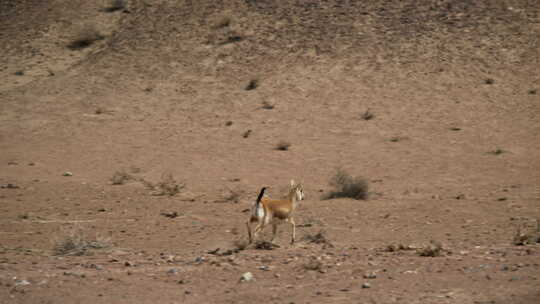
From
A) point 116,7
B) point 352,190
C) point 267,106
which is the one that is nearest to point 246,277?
point 352,190

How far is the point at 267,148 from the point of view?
20.2 meters

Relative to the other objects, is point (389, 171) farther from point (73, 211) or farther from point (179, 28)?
point (179, 28)

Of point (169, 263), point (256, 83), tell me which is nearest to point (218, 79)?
point (256, 83)

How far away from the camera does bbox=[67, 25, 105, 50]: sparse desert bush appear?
31.7 m

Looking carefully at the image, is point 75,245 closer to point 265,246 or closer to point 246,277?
point 265,246

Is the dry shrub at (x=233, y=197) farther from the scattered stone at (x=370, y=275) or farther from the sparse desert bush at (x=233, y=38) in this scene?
the sparse desert bush at (x=233, y=38)

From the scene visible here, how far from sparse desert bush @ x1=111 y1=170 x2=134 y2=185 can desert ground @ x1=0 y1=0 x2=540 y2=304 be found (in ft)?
0.16

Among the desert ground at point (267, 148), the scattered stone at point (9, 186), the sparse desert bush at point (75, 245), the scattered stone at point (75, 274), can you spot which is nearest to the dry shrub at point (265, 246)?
the desert ground at point (267, 148)

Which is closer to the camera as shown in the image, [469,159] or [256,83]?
[469,159]

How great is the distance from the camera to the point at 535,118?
22.1 m

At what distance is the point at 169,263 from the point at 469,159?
12.0 metres

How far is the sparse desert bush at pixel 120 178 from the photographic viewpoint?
16.1 m

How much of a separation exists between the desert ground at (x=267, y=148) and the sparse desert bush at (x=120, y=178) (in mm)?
48

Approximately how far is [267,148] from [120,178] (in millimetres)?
5414
